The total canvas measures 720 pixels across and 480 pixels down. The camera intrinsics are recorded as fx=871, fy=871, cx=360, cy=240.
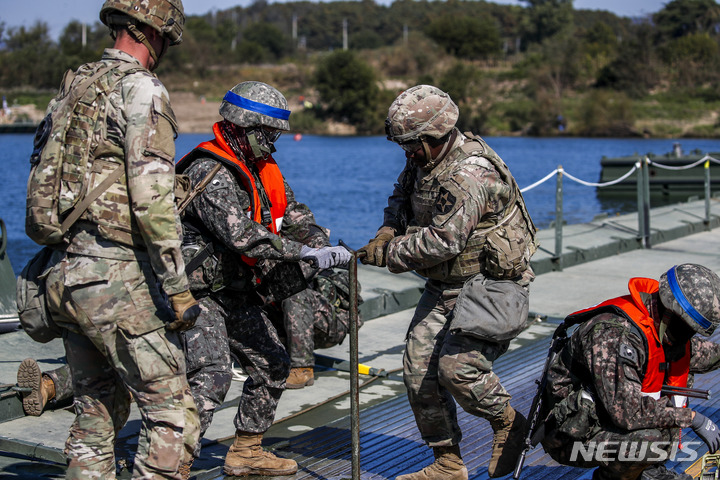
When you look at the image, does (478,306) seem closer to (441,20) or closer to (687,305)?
(687,305)

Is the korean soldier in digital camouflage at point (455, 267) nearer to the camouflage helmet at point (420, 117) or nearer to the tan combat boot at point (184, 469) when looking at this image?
the camouflage helmet at point (420, 117)

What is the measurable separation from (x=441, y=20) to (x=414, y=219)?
116506mm

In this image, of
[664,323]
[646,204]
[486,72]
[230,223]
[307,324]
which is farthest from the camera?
[486,72]

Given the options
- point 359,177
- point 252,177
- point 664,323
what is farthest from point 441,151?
Answer: point 359,177

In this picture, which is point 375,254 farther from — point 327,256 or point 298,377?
point 298,377

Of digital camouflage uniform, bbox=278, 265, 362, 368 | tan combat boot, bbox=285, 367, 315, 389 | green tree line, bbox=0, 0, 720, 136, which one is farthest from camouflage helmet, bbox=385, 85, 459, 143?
green tree line, bbox=0, 0, 720, 136

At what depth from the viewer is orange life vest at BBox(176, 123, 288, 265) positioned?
14.3ft

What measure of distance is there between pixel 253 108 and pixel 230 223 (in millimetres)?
643

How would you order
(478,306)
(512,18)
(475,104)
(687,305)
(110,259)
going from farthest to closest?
(512,18)
(475,104)
(478,306)
(687,305)
(110,259)

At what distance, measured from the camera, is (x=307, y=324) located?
5.98 m

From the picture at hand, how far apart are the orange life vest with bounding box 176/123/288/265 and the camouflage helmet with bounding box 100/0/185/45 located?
781 millimetres

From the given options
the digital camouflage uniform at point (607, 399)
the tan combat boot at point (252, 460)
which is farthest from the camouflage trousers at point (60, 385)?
the digital camouflage uniform at point (607, 399)

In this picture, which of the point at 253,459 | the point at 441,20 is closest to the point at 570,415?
the point at 253,459

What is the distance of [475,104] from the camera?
75.5m
